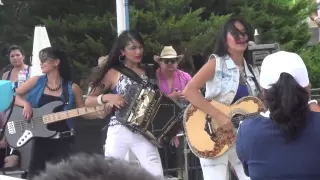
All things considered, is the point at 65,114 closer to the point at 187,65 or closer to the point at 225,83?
the point at 225,83

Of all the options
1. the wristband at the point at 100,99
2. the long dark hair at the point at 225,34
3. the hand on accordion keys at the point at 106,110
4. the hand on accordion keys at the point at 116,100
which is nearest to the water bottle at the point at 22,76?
the hand on accordion keys at the point at 106,110

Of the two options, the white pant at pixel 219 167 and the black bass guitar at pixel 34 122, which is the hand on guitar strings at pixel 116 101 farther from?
the white pant at pixel 219 167

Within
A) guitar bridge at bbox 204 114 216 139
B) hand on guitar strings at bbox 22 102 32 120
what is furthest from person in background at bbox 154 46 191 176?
hand on guitar strings at bbox 22 102 32 120

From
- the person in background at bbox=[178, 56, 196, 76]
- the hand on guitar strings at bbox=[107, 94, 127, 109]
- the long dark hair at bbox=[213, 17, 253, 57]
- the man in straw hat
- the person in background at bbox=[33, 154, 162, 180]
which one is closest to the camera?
the person in background at bbox=[33, 154, 162, 180]

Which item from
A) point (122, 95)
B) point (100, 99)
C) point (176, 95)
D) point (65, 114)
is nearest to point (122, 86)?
point (122, 95)

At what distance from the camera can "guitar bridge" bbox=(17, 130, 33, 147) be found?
612 cm

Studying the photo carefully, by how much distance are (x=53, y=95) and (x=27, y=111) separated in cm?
26

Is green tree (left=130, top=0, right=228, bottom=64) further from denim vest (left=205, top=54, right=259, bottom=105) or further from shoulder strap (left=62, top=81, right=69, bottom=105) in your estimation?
denim vest (left=205, top=54, right=259, bottom=105)

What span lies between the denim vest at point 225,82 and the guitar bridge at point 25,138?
199 cm

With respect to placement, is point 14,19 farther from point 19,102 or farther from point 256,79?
point 256,79

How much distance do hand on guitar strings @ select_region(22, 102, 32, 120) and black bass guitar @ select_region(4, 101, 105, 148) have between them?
0.12ft

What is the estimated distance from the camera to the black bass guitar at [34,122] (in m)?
5.94

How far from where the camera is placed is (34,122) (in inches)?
240

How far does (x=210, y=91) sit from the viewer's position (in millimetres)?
4805
